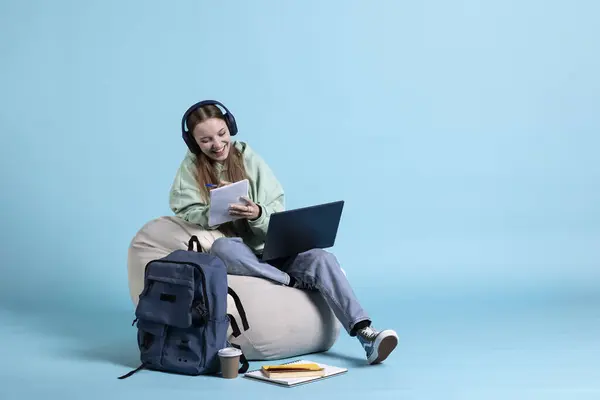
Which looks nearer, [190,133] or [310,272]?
[310,272]

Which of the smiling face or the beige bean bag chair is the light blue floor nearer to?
the beige bean bag chair

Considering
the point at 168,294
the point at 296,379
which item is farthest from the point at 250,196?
the point at 296,379

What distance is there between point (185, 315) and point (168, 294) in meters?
0.13

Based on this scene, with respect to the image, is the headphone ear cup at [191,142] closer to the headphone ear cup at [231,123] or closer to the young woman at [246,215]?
the young woman at [246,215]

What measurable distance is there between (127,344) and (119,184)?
5.68 feet

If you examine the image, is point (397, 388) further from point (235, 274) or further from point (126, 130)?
point (126, 130)

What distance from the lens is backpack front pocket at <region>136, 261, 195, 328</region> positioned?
3.73 m

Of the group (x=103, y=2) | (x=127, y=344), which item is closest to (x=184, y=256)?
(x=127, y=344)

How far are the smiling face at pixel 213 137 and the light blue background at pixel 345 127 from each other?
4.94 feet

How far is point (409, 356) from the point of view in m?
4.12

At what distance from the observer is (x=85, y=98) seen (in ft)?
19.9

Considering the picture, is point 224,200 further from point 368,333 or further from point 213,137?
point 368,333

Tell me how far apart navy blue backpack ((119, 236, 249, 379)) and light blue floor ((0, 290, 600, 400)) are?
0.08 meters

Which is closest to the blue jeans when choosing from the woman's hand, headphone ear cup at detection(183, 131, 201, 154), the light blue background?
the woman's hand
